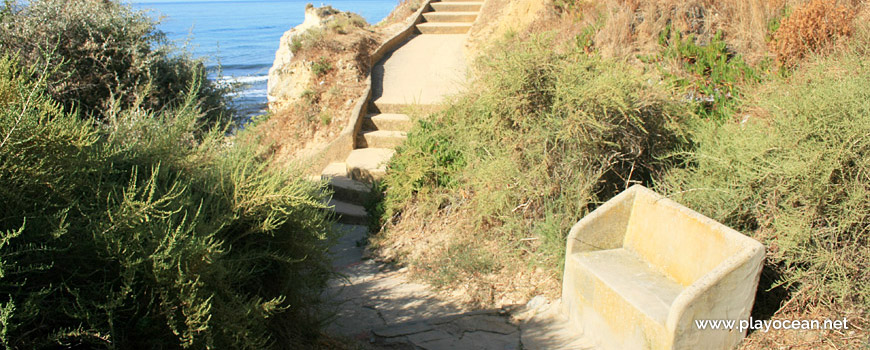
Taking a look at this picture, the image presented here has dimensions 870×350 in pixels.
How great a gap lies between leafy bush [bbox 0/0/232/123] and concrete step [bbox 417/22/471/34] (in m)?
6.28

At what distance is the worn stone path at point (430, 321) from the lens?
424 cm

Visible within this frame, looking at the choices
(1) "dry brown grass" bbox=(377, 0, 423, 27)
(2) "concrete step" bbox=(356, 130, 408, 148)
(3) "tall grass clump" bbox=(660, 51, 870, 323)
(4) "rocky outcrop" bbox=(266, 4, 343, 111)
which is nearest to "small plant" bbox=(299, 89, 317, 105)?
(4) "rocky outcrop" bbox=(266, 4, 343, 111)

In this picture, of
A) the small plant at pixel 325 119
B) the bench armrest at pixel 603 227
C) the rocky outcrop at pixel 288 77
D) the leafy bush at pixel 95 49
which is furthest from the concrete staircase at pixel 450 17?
the bench armrest at pixel 603 227

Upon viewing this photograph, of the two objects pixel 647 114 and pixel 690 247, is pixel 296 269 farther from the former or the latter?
pixel 647 114

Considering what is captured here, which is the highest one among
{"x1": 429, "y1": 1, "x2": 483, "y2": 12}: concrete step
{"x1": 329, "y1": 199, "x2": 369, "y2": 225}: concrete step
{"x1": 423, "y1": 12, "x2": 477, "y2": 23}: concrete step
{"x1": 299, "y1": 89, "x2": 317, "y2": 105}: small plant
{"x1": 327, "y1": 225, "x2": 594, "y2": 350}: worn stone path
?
{"x1": 429, "y1": 1, "x2": 483, "y2": 12}: concrete step

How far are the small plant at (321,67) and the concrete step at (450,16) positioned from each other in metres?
3.96

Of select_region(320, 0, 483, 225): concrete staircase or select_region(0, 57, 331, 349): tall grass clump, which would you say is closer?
select_region(0, 57, 331, 349): tall grass clump

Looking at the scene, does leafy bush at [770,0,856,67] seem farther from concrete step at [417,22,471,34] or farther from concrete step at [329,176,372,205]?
concrete step at [417,22,471,34]

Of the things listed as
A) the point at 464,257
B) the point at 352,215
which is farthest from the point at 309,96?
the point at 464,257

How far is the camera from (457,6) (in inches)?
548

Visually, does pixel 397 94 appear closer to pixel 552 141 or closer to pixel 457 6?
pixel 552 141

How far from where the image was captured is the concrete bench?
3.42 meters

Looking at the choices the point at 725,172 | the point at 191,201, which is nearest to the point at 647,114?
the point at 725,172

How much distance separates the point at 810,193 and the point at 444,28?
10.1 meters
